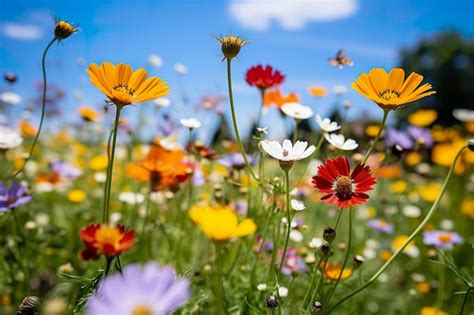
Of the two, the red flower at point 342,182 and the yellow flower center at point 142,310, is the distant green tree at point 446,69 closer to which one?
the red flower at point 342,182

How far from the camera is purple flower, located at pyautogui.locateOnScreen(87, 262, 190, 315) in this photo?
0.56 meters

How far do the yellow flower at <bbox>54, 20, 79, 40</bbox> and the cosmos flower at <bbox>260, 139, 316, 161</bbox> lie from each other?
1.83 feet

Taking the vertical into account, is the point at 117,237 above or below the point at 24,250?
above

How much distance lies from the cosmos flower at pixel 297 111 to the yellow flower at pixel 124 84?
448 millimetres

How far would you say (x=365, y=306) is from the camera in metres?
2.08

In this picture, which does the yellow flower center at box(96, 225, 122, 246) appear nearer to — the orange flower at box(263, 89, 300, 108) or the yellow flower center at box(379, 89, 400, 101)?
the yellow flower center at box(379, 89, 400, 101)

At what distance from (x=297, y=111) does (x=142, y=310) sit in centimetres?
91

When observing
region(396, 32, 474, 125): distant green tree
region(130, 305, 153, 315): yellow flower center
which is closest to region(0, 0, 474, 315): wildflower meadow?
region(130, 305, 153, 315): yellow flower center

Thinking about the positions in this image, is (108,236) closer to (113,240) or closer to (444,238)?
(113,240)

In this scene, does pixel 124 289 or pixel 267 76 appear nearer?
pixel 124 289

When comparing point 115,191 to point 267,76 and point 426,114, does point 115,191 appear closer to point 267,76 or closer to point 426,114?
point 267,76

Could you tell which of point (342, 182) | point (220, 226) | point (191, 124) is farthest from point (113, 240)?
point (191, 124)

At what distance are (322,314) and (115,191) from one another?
6.93ft

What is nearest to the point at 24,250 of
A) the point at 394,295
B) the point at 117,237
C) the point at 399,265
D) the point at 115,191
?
the point at 117,237
